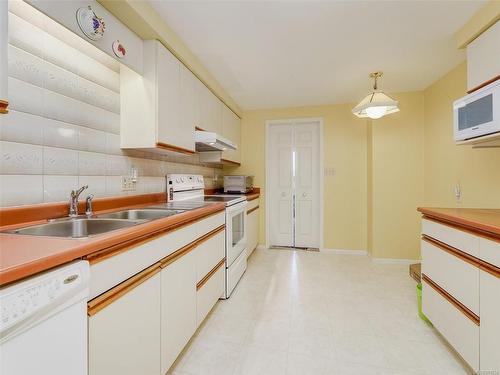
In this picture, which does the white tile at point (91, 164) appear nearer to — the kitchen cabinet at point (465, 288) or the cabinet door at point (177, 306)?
the cabinet door at point (177, 306)

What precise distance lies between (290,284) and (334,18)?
2.37 metres

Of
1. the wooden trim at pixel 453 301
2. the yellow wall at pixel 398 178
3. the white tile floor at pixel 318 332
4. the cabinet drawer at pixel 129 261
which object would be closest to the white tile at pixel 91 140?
the cabinet drawer at pixel 129 261

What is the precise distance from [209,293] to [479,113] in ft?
7.31

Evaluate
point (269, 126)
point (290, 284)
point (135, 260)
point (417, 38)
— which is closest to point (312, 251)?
point (290, 284)

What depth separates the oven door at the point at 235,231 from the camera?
87.8 inches

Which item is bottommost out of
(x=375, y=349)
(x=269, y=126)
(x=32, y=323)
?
(x=375, y=349)

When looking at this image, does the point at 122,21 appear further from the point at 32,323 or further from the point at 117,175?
the point at 32,323

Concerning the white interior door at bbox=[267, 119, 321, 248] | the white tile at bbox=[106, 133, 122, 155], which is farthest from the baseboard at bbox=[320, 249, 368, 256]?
the white tile at bbox=[106, 133, 122, 155]

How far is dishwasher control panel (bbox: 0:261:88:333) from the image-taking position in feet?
1.73

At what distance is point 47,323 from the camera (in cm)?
63

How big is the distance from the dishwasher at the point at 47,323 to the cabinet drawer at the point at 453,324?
1.76 meters

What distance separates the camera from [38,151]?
3.97 ft

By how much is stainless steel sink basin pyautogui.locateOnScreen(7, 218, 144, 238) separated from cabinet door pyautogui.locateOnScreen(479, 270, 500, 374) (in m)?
1.69

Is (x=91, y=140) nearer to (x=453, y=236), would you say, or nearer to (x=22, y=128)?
(x=22, y=128)
